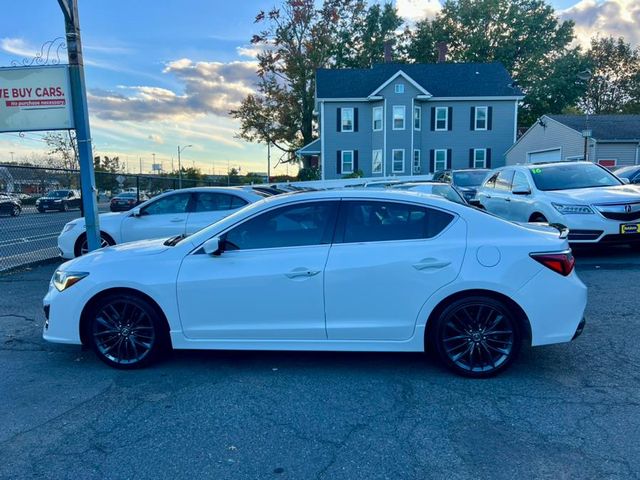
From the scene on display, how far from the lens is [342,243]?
13.3 ft

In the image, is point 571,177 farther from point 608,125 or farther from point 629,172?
point 608,125

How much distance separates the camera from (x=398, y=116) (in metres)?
33.5

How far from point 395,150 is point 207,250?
3090cm

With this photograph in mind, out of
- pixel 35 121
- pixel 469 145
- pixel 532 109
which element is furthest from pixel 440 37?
pixel 35 121

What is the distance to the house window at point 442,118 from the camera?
34594 millimetres

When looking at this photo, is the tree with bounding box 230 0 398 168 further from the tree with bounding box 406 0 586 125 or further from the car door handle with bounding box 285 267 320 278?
the car door handle with bounding box 285 267 320 278

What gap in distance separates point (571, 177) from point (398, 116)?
25355 mm

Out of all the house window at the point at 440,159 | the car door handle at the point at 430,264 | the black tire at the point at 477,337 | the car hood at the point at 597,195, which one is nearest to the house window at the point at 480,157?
the house window at the point at 440,159

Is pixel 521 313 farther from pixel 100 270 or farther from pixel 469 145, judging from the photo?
pixel 469 145

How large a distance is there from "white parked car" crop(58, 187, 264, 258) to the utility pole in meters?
1.40

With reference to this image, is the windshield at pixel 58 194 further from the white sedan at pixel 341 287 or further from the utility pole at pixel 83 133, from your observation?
the white sedan at pixel 341 287

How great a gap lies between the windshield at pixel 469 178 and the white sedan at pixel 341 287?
482 inches

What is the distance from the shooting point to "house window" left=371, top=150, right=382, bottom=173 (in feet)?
112

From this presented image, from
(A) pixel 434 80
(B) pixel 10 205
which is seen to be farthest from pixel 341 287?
(A) pixel 434 80
